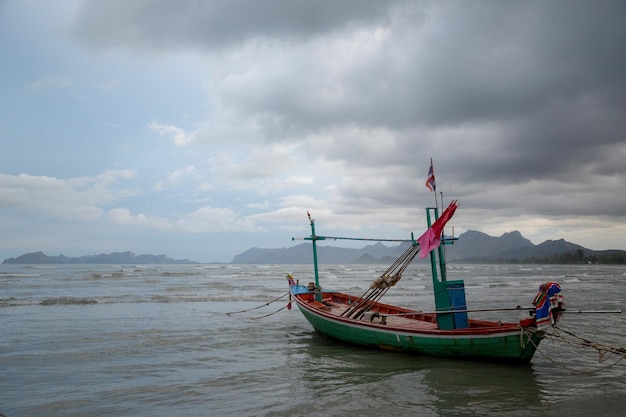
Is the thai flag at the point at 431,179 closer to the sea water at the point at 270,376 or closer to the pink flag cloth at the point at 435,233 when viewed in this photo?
the pink flag cloth at the point at 435,233

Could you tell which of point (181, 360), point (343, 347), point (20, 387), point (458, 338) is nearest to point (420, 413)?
point (458, 338)

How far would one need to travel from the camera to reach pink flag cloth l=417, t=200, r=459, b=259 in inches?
504

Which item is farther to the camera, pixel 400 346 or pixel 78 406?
pixel 400 346

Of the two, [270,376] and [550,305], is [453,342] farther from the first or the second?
[270,376]

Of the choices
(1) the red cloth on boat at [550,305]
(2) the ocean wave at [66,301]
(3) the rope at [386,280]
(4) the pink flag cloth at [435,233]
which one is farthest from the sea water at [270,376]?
(2) the ocean wave at [66,301]

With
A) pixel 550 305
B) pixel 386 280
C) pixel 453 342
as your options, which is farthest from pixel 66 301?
pixel 550 305

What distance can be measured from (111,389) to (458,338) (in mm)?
9074

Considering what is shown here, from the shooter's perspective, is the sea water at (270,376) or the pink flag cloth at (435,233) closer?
the sea water at (270,376)

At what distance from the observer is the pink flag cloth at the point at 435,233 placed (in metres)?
12.8

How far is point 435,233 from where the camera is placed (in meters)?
13.0

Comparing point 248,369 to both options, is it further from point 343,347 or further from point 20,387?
point 20,387

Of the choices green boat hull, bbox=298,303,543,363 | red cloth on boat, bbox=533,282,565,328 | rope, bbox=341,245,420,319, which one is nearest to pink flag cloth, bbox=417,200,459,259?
rope, bbox=341,245,420,319

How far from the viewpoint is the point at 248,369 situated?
1259 cm

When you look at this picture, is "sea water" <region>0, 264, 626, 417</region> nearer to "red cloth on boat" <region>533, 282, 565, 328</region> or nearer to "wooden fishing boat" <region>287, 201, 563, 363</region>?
"wooden fishing boat" <region>287, 201, 563, 363</region>
